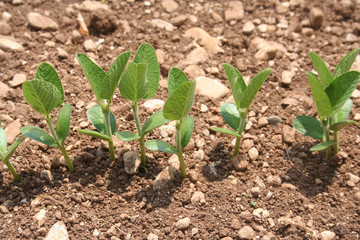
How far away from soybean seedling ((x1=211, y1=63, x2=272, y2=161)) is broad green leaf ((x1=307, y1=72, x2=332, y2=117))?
26 centimetres

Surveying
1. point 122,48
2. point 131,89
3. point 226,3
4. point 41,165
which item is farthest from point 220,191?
point 226,3

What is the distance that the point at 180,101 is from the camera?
2.10 meters

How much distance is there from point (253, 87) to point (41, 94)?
1.05 m

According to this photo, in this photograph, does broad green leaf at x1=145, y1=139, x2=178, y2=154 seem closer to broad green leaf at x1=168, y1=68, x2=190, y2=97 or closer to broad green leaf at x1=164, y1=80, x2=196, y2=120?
broad green leaf at x1=164, y1=80, x2=196, y2=120

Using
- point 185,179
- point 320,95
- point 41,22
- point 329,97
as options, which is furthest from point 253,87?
point 41,22

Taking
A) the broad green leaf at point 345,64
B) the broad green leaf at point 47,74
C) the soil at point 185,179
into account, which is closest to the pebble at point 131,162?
the soil at point 185,179

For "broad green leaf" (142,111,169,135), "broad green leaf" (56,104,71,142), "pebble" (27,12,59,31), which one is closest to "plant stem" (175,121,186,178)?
"broad green leaf" (142,111,169,135)

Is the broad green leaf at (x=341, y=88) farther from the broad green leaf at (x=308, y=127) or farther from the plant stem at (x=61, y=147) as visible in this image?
the plant stem at (x=61, y=147)

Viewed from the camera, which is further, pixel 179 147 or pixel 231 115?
pixel 231 115

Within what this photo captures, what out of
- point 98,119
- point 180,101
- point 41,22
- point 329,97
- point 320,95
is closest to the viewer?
point 180,101

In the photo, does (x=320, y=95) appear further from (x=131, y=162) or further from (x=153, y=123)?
(x=131, y=162)

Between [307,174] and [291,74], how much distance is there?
2.87ft

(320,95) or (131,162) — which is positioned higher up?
(320,95)

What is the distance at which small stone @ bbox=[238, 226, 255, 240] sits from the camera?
2.23 meters
